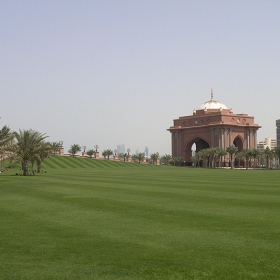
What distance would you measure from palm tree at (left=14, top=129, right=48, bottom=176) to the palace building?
288ft

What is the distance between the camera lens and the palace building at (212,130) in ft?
438

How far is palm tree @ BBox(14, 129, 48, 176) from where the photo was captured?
158 ft

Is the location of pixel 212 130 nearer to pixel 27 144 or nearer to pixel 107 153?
pixel 107 153

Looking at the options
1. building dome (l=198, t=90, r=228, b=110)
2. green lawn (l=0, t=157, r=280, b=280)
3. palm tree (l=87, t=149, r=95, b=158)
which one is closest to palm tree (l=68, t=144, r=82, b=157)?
palm tree (l=87, t=149, r=95, b=158)

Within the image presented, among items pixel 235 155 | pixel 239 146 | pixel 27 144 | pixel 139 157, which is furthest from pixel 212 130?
pixel 27 144

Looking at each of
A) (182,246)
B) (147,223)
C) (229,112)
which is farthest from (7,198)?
(229,112)

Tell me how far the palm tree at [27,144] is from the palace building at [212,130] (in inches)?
3459

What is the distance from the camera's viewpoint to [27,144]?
48656 millimetres

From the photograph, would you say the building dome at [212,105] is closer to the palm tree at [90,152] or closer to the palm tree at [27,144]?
the palm tree at [90,152]

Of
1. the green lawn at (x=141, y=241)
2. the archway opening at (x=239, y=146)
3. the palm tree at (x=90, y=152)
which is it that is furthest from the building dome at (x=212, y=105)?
the green lawn at (x=141, y=241)

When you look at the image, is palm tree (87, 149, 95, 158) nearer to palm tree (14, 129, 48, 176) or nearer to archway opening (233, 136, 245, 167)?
archway opening (233, 136, 245, 167)

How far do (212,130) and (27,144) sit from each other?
92302 mm

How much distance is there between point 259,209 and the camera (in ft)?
51.9

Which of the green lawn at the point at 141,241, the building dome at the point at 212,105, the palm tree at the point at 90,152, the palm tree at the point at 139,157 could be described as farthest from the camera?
the building dome at the point at 212,105
